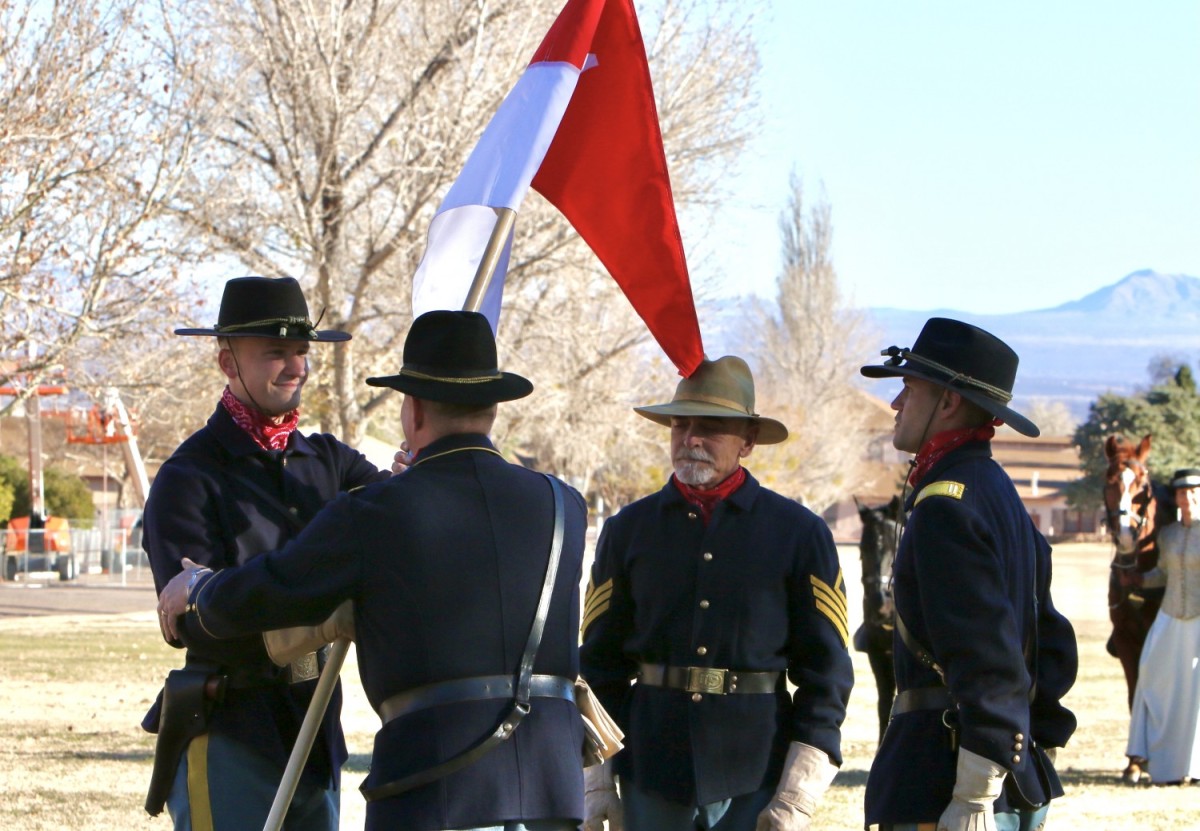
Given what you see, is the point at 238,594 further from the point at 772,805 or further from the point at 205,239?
the point at 205,239

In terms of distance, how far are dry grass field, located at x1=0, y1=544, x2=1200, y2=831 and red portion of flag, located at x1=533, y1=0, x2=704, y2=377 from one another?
181 inches

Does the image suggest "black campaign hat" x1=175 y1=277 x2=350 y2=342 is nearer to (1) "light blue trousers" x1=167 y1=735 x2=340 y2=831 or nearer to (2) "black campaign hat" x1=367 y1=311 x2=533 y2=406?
(2) "black campaign hat" x1=367 y1=311 x2=533 y2=406

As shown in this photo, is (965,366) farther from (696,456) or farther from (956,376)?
(696,456)

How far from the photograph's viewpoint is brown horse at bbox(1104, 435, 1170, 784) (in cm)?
1188

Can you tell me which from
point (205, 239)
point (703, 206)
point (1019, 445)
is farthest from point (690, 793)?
point (1019, 445)

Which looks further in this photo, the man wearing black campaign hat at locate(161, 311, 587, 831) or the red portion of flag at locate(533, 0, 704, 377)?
the red portion of flag at locate(533, 0, 704, 377)

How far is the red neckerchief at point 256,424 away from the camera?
16.3 feet

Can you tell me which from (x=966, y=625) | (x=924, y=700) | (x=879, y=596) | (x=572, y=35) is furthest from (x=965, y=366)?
(x=879, y=596)

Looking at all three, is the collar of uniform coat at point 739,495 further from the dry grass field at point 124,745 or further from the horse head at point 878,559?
the horse head at point 878,559

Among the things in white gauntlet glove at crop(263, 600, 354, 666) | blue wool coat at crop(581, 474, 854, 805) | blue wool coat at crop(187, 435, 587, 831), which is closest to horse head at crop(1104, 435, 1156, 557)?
blue wool coat at crop(581, 474, 854, 805)

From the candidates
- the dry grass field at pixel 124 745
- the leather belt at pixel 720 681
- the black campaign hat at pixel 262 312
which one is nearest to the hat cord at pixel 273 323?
the black campaign hat at pixel 262 312

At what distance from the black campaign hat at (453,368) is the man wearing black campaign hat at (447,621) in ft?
0.10

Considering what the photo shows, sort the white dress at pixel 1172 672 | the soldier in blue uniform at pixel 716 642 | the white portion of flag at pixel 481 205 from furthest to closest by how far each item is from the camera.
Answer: the white dress at pixel 1172 672 < the white portion of flag at pixel 481 205 < the soldier in blue uniform at pixel 716 642

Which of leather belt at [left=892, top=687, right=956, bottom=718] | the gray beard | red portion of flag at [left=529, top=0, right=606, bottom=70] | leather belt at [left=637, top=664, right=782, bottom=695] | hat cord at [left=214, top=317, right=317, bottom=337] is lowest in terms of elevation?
leather belt at [left=637, top=664, right=782, bottom=695]
